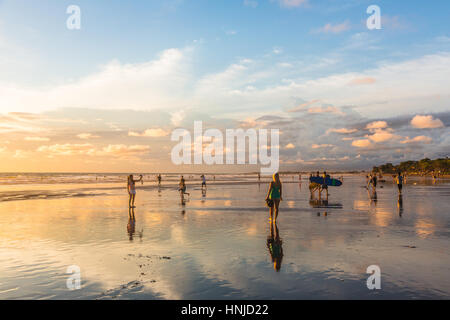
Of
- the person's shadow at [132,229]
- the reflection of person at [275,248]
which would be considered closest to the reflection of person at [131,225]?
the person's shadow at [132,229]

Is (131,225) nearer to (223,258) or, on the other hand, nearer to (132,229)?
(132,229)

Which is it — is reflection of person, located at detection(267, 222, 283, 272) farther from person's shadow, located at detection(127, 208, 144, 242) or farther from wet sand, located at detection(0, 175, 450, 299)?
person's shadow, located at detection(127, 208, 144, 242)

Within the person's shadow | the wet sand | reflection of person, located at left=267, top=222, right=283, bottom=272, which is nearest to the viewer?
the wet sand

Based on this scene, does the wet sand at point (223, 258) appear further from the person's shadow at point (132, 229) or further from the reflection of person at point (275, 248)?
the reflection of person at point (275, 248)

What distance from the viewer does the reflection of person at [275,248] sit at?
9.38 m

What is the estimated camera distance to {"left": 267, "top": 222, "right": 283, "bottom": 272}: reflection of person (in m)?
9.38

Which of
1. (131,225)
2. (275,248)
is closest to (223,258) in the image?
(275,248)

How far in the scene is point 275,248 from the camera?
11.2 meters

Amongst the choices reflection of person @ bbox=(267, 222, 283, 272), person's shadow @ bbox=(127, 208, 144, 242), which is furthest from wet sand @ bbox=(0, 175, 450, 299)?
reflection of person @ bbox=(267, 222, 283, 272)

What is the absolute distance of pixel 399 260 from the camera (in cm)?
960

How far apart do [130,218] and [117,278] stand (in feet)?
36.3
